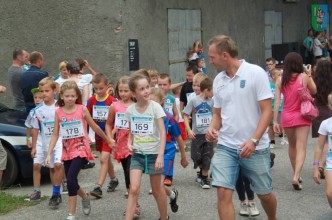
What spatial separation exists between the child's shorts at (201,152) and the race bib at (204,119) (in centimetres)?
21

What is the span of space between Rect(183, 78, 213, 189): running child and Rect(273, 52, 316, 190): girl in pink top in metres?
0.91

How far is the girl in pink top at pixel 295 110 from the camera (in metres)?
8.12

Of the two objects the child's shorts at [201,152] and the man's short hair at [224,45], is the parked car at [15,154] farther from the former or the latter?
the man's short hair at [224,45]

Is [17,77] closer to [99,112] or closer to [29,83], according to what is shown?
[29,83]

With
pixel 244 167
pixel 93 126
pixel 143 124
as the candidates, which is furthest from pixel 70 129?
pixel 244 167

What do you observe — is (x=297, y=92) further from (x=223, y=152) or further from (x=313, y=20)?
(x=313, y=20)

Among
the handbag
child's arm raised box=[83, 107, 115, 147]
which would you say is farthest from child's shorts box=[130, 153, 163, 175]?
the handbag

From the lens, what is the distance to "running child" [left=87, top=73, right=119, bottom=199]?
7.91 meters

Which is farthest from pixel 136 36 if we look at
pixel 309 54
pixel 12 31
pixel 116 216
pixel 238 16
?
pixel 309 54

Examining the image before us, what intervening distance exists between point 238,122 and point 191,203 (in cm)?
238

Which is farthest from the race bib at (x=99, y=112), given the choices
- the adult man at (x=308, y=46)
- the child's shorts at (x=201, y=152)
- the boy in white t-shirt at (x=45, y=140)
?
the adult man at (x=308, y=46)

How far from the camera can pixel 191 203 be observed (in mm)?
7695

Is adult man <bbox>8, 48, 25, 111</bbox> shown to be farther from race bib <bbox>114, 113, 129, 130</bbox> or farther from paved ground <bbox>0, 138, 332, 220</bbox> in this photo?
race bib <bbox>114, 113, 129, 130</bbox>

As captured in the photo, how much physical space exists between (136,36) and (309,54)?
34.7 ft
